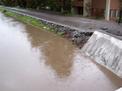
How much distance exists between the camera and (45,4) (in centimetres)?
2881

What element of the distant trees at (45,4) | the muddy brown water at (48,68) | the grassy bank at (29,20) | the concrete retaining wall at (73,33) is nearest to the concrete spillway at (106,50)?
the muddy brown water at (48,68)

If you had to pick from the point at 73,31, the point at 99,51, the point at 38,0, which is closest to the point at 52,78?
the point at 99,51

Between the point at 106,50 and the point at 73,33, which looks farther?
the point at 73,33

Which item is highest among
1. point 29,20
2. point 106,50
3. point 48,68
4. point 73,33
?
point 29,20

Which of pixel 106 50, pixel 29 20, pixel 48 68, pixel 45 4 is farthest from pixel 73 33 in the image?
pixel 45 4

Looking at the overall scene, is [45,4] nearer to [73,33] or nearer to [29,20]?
[29,20]

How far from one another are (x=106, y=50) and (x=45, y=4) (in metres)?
17.8

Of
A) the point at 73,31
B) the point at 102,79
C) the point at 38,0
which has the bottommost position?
the point at 102,79

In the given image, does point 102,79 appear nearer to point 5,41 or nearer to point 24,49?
point 24,49

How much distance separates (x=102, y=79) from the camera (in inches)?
404

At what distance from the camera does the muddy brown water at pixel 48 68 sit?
949cm

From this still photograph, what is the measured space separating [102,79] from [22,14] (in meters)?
16.2

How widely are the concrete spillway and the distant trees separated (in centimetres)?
1237

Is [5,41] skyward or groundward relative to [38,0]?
groundward
